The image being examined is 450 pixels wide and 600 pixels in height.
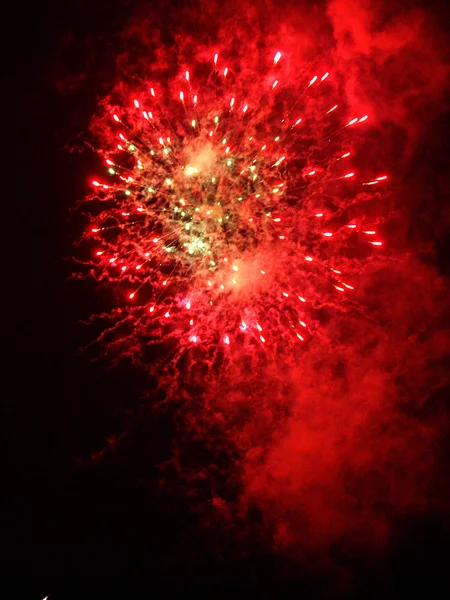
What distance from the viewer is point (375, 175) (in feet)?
11.5

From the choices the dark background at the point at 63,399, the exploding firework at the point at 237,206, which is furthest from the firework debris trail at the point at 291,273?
the dark background at the point at 63,399

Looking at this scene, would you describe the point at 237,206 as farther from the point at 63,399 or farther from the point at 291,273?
the point at 63,399

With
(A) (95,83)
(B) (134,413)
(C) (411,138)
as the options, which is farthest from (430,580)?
(A) (95,83)

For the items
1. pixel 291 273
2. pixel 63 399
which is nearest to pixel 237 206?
pixel 291 273

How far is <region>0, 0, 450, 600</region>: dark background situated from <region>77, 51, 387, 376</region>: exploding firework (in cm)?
57

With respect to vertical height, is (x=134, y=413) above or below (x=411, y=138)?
below

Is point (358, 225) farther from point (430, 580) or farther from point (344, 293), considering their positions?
point (430, 580)

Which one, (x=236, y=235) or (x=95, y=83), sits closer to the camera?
(x=236, y=235)

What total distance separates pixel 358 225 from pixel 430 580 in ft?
10.8

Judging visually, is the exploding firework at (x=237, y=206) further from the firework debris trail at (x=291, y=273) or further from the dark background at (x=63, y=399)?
the dark background at (x=63, y=399)

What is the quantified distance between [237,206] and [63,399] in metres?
2.50

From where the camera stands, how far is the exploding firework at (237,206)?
11.3 ft

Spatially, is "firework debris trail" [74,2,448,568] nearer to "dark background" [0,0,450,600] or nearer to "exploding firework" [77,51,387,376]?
"exploding firework" [77,51,387,376]

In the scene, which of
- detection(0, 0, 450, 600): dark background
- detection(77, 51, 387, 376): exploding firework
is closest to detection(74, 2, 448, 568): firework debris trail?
detection(77, 51, 387, 376): exploding firework
